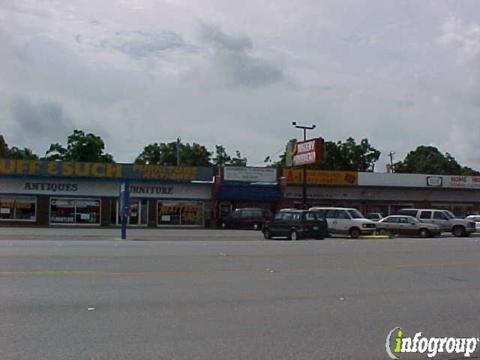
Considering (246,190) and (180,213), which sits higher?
(246,190)

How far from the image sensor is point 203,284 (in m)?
12.8

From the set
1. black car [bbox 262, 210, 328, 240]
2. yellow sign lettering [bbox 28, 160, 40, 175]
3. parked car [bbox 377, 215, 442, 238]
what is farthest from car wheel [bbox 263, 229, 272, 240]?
yellow sign lettering [bbox 28, 160, 40, 175]

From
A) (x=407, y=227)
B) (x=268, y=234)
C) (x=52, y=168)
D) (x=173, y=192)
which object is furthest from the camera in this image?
(x=173, y=192)

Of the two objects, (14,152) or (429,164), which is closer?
(14,152)

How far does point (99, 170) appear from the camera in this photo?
50.7 meters

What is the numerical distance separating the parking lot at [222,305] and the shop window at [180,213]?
1317 inches

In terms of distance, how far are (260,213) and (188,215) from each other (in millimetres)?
7111

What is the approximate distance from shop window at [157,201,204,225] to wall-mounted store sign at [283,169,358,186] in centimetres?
803

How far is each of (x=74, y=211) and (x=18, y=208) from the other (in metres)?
4.04

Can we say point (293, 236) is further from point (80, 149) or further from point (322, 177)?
point (80, 149)

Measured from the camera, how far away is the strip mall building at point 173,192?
4919cm

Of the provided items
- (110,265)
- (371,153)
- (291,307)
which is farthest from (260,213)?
(371,153)

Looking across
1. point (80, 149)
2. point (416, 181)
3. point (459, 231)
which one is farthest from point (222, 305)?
point (80, 149)

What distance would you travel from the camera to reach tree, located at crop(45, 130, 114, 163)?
8675 cm
